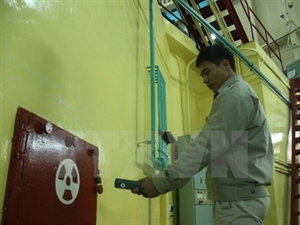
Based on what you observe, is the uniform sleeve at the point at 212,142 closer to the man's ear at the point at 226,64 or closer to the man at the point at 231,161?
the man at the point at 231,161

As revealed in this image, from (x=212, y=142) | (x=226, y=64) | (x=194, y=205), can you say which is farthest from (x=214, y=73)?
(x=194, y=205)

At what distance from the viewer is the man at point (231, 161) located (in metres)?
0.97

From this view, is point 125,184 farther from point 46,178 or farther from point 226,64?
point 226,64

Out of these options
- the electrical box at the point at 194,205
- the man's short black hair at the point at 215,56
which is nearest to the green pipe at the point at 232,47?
the man's short black hair at the point at 215,56

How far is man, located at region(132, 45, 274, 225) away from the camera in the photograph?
38.4 inches

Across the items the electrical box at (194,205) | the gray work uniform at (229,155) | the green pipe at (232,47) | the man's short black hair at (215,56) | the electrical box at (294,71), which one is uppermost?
the electrical box at (294,71)

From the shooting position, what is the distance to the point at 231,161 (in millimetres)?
1029

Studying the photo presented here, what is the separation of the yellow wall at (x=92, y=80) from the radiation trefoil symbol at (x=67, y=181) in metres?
0.17

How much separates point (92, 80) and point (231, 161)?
76cm

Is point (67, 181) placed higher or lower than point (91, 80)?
lower

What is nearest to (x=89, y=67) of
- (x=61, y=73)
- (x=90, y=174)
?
(x=61, y=73)

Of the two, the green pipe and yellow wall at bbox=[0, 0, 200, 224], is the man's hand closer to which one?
yellow wall at bbox=[0, 0, 200, 224]

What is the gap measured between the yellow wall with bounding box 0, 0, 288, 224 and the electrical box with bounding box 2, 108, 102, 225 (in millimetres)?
33

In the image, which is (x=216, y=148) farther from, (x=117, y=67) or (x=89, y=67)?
(x=117, y=67)
